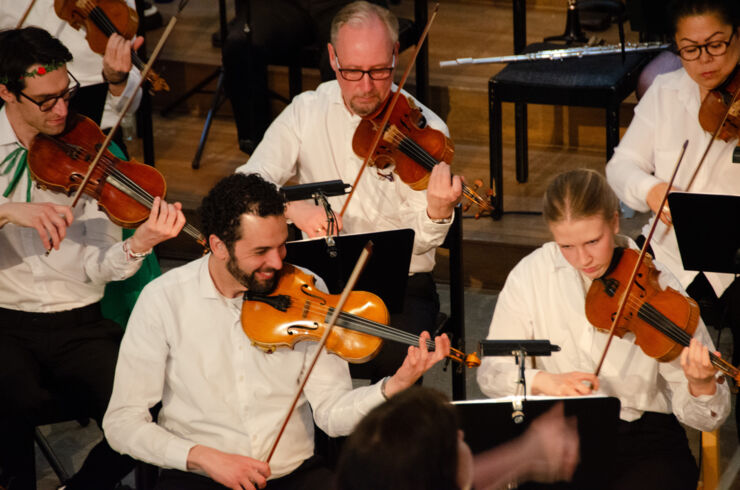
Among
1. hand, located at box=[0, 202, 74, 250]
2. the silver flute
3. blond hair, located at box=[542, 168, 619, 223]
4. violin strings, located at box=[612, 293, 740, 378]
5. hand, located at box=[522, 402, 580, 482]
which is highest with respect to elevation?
blond hair, located at box=[542, 168, 619, 223]

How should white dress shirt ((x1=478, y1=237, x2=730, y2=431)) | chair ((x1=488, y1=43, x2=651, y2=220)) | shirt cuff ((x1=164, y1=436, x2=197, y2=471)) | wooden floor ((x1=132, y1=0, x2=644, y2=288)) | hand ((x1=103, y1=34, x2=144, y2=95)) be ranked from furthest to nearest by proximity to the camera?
wooden floor ((x1=132, y1=0, x2=644, y2=288))
chair ((x1=488, y1=43, x2=651, y2=220))
hand ((x1=103, y1=34, x2=144, y2=95))
white dress shirt ((x1=478, y1=237, x2=730, y2=431))
shirt cuff ((x1=164, y1=436, x2=197, y2=471))

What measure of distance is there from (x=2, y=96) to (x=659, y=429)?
184cm

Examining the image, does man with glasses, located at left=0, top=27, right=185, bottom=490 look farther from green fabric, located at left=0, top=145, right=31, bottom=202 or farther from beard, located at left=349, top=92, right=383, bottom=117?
beard, located at left=349, top=92, right=383, bottom=117

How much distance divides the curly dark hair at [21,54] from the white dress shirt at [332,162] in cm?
60

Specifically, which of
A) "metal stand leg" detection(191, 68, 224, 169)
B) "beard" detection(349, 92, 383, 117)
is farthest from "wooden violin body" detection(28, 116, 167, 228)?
"metal stand leg" detection(191, 68, 224, 169)

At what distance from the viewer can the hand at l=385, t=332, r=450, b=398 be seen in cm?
212

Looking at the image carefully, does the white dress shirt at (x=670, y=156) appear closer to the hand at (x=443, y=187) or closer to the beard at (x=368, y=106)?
the hand at (x=443, y=187)

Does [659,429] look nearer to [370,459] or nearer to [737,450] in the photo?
[737,450]

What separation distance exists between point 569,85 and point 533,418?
177 centimetres

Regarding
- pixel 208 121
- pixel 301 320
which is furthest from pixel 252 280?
pixel 208 121

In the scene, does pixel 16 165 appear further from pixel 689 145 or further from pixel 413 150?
pixel 689 145

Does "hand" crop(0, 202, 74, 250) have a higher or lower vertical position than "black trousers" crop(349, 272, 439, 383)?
higher

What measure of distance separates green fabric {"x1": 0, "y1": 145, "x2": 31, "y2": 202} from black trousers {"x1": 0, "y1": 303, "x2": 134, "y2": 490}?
328 mm

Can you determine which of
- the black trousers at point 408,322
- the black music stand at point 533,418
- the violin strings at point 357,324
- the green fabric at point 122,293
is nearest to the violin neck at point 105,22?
the green fabric at point 122,293
